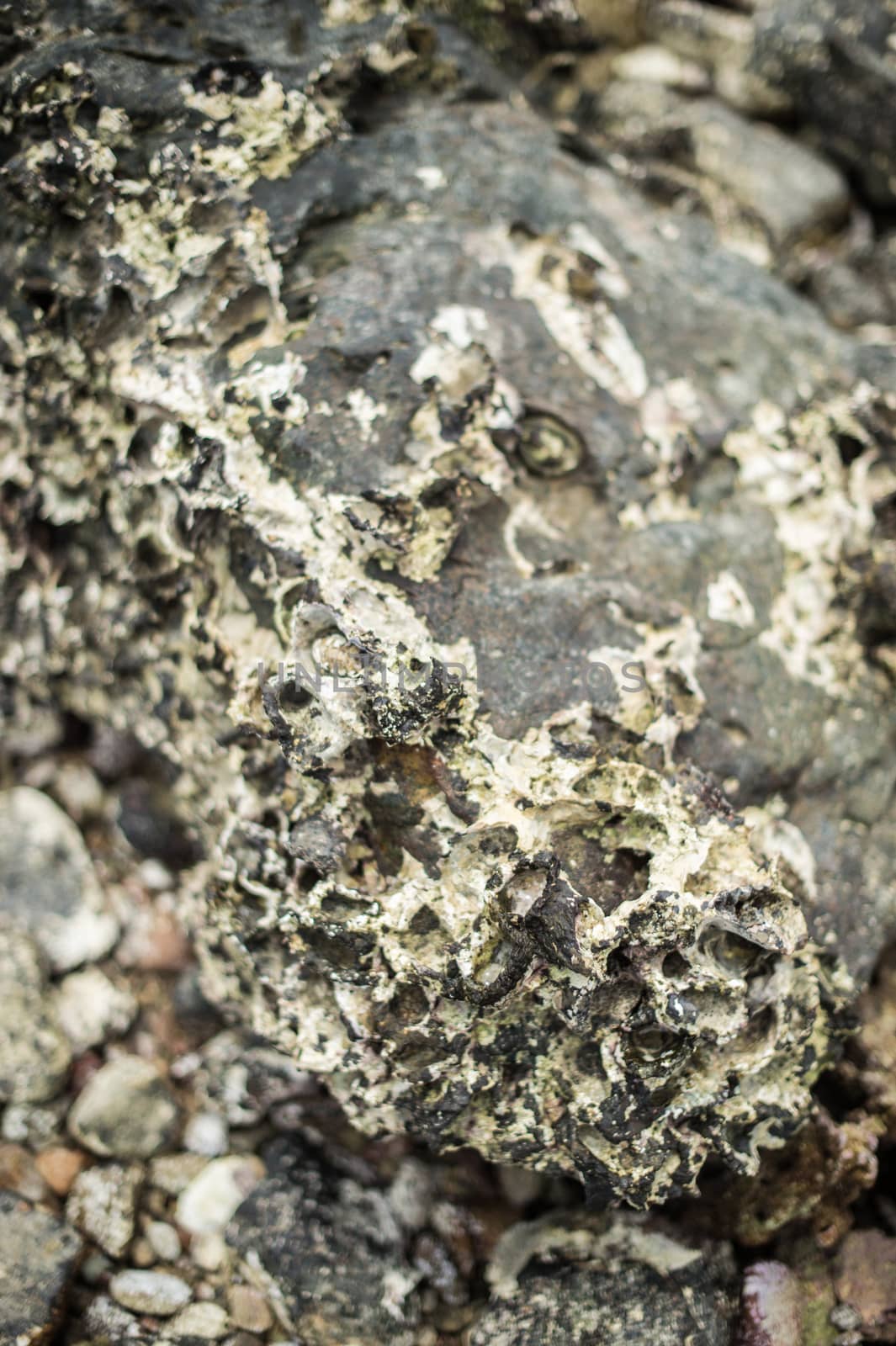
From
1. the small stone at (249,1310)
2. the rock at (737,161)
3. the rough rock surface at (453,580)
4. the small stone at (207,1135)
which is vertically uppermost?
the rock at (737,161)

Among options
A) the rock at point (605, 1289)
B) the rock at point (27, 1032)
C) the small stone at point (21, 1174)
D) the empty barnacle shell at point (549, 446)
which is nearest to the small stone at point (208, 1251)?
the small stone at point (21, 1174)

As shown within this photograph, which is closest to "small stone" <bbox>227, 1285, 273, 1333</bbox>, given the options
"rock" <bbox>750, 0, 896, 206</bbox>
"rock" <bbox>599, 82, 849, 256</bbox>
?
"rock" <bbox>599, 82, 849, 256</bbox>

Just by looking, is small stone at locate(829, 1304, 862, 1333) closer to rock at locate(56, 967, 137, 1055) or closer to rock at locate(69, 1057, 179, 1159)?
rock at locate(69, 1057, 179, 1159)

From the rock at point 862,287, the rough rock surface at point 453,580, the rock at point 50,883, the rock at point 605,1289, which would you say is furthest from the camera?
the rock at point 862,287

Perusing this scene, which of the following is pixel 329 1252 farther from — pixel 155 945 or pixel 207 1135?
pixel 155 945

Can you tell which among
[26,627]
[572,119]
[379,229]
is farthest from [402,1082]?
[572,119]

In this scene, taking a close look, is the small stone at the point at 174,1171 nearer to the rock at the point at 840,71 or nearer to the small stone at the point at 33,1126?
the small stone at the point at 33,1126
